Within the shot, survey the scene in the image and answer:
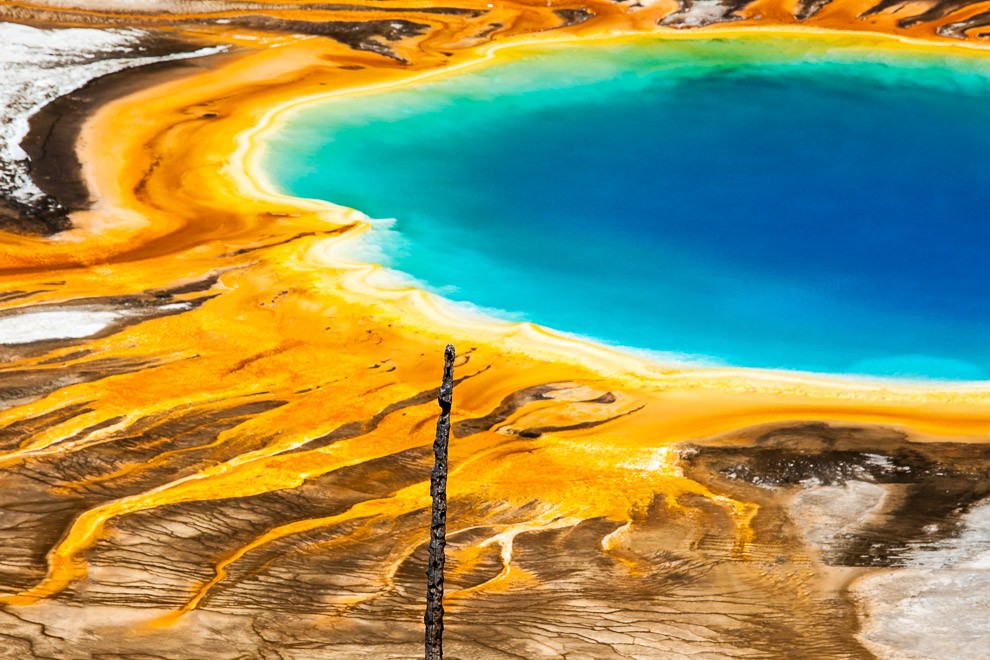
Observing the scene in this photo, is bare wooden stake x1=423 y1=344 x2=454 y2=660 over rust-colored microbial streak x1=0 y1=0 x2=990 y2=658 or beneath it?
over

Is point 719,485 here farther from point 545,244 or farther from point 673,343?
point 545,244

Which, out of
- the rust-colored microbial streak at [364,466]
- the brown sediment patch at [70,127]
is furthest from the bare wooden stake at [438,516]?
the brown sediment patch at [70,127]

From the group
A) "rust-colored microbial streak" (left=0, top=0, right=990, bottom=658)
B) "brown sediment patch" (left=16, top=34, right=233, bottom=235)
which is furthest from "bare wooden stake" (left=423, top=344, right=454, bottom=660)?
"brown sediment patch" (left=16, top=34, right=233, bottom=235)

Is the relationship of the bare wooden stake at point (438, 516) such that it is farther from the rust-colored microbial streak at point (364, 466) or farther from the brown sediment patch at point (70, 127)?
the brown sediment patch at point (70, 127)

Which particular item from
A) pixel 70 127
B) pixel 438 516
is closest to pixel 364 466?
pixel 438 516

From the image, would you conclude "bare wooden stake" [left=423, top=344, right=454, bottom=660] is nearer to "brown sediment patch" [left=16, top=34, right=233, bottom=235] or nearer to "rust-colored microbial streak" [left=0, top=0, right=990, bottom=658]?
"rust-colored microbial streak" [left=0, top=0, right=990, bottom=658]

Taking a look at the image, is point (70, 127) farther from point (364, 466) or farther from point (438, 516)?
point (438, 516)
